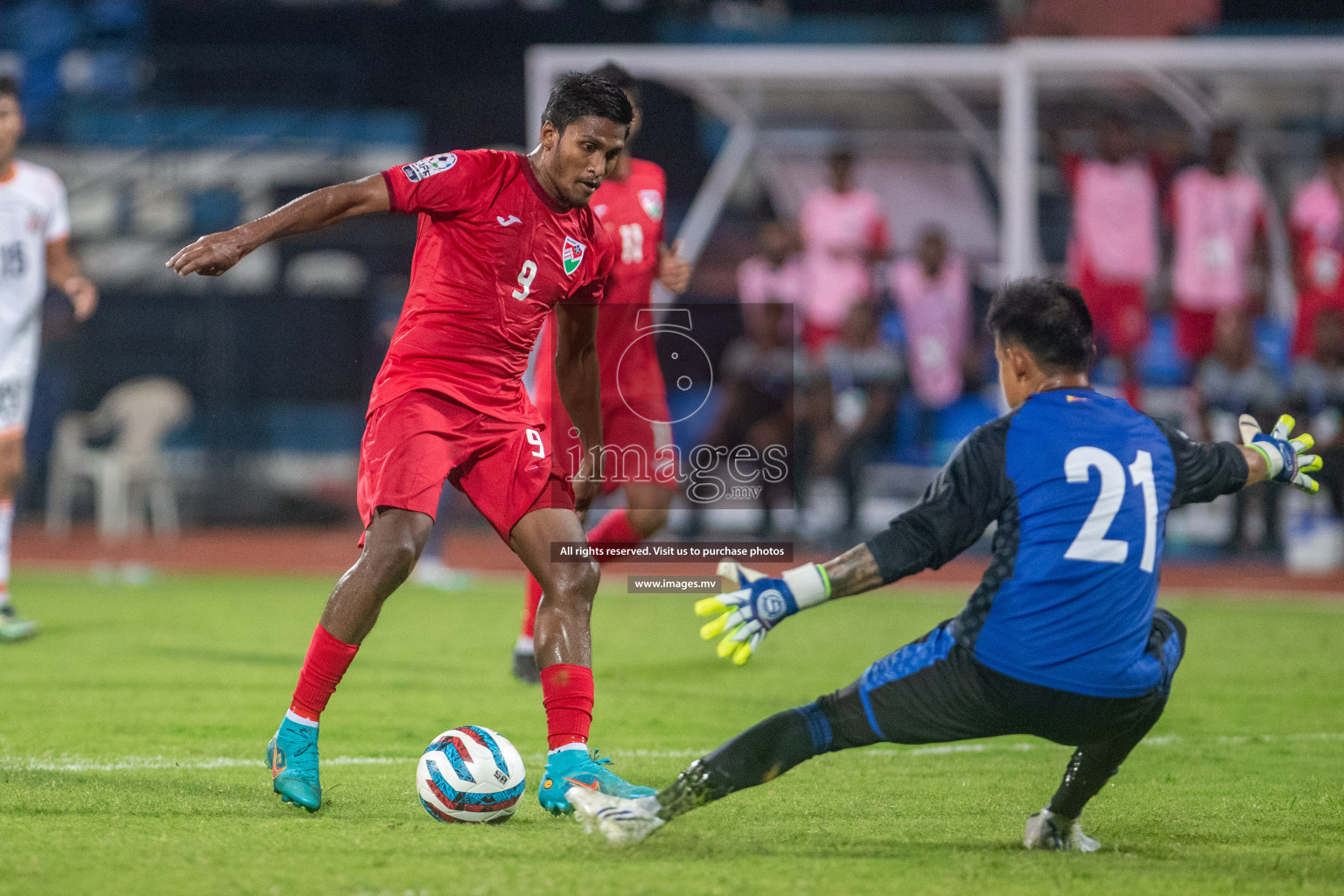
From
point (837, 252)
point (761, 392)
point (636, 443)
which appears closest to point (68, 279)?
point (636, 443)

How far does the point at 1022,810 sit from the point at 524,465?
186 centimetres

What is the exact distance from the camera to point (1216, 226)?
43.9 ft

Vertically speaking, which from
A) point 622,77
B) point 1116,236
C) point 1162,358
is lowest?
point 1162,358

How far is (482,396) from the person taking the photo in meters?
4.76

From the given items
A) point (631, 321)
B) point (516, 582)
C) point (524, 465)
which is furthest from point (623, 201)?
point (516, 582)

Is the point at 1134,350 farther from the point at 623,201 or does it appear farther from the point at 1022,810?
the point at 1022,810

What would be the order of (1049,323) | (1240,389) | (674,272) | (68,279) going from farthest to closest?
(1240,389) < (68,279) < (674,272) < (1049,323)

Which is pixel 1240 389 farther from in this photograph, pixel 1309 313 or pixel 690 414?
pixel 690 414

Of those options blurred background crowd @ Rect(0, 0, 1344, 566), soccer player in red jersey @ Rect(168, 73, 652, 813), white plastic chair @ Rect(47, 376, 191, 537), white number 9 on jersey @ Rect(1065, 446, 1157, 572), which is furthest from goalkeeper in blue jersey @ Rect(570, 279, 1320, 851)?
white plastic chair @ Rect(47, 376, 191, 537)

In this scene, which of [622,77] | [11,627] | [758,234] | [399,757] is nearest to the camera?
[399,757]

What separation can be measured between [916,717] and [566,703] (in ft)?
3.88

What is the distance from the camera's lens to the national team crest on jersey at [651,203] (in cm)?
711

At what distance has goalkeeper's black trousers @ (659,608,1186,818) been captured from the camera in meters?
3.80

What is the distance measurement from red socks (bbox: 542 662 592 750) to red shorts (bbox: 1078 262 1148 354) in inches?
387
